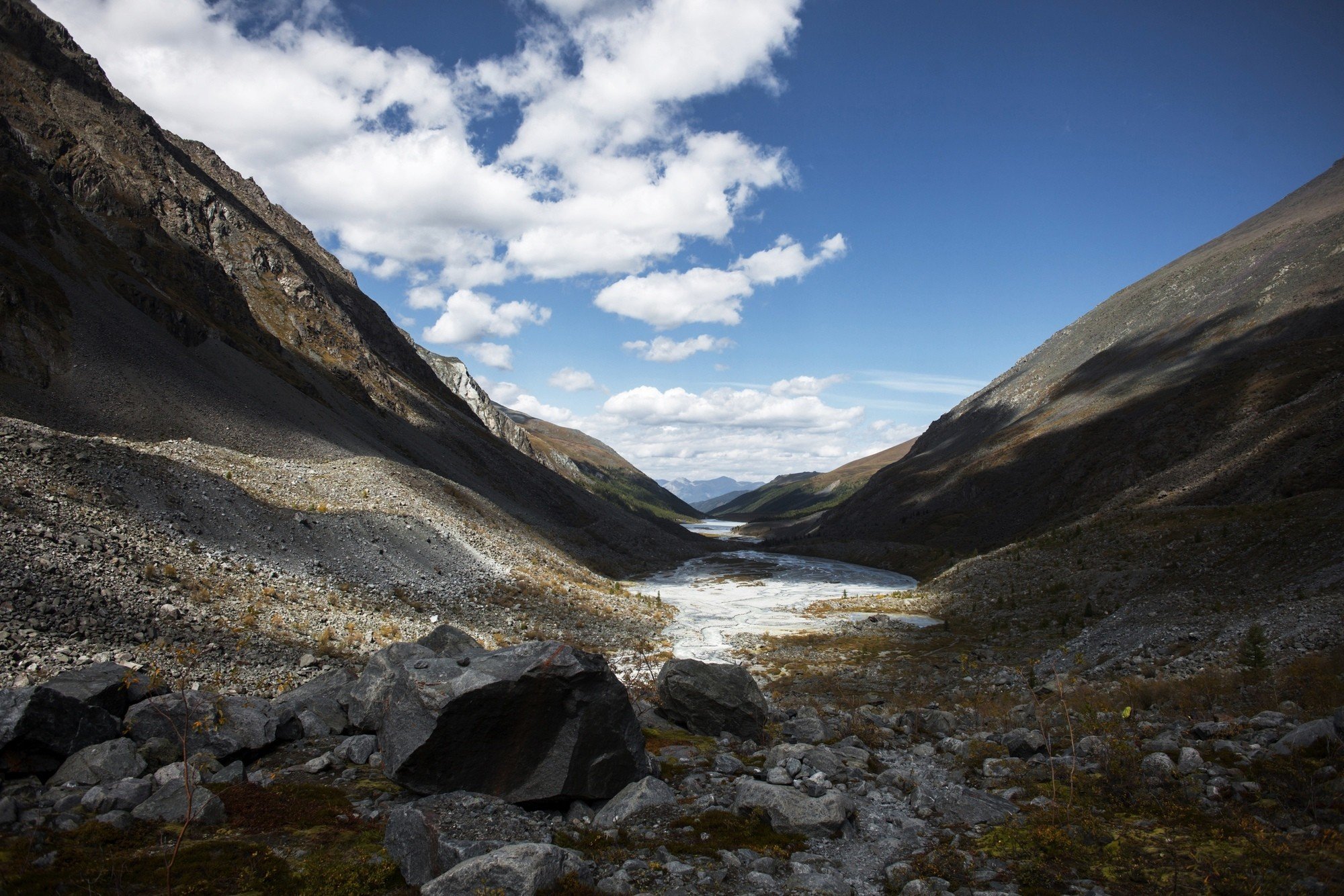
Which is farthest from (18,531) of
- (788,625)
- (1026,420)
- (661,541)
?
(1026,420)

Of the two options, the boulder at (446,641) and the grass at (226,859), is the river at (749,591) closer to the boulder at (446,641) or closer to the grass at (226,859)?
the boulder at (446,641)

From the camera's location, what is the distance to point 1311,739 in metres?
8.02

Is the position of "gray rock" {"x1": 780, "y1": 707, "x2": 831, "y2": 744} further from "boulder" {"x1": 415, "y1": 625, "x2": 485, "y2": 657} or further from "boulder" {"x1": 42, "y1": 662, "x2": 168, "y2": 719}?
"boulder" {"x1": 42, "y1": 662, "x2": 168, "y2": 719}

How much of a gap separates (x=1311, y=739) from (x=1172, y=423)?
6050 centimetres

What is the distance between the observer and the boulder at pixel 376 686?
1075 cm

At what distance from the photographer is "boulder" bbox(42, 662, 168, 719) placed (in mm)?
8852

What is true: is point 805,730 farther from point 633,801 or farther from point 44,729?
point 44,729

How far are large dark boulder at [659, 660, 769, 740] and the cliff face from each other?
34.9 metres

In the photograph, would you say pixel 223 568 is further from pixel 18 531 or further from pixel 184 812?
pixel 184 812

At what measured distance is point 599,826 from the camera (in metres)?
8.31

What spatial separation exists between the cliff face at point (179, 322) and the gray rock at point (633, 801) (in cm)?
3654

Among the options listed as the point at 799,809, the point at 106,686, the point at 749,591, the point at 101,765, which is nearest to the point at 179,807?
the point at 101,765

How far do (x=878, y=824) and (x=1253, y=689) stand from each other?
8.42m

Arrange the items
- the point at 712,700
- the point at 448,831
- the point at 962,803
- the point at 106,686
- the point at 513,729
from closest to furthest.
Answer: the point at 448,831
the point at 962,803
the point at 513,729
the point at 106,686
the point at 712,700
